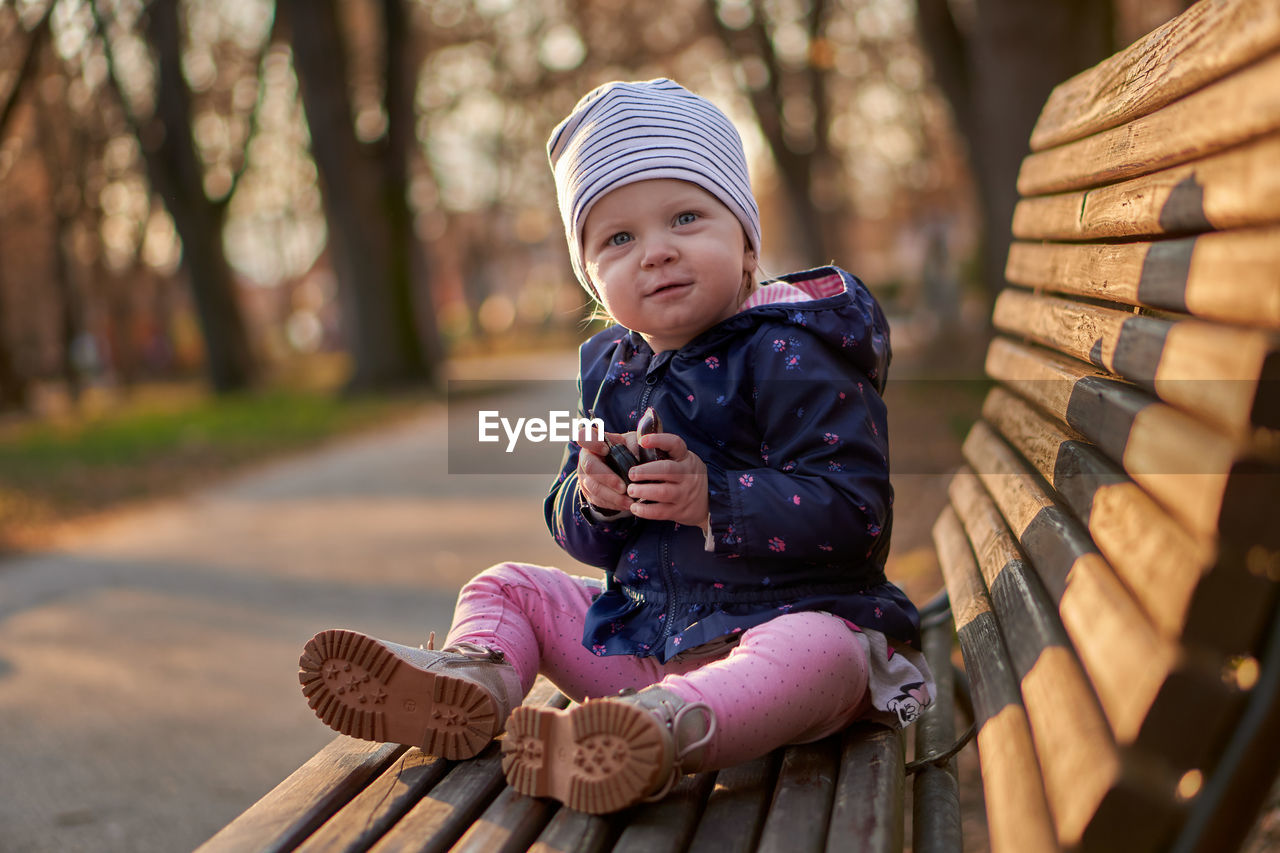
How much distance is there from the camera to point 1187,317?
4.67ft

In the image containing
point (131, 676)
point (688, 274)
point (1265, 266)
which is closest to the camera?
point (1265, 266)

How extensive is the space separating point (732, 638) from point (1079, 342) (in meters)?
0.76

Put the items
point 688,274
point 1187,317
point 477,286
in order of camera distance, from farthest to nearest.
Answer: point 477,286
point 688,274
point 1187,317

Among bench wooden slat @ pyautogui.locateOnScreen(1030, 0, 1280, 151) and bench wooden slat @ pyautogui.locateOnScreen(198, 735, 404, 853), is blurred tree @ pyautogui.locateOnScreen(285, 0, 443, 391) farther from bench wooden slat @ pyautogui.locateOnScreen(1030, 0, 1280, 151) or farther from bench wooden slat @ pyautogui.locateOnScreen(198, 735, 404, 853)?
bench wooden slat @ pyautogui.locateOnScreen(198, 735, 404, 853)

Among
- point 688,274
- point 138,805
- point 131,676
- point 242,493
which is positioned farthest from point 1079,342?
point 242,493

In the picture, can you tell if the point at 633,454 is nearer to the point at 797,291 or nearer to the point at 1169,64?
the point at 797,291

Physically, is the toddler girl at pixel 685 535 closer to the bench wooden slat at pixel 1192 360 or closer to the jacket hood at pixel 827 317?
the jacket hood at pixel 827 317

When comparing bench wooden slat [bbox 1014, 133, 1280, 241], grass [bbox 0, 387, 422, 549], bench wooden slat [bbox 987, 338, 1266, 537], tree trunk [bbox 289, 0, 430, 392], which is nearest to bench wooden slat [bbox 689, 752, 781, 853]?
bench wooden slat [bbox 987, 338, 1266, 537]

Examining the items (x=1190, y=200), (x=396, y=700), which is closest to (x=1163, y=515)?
(x=1190, y=200)

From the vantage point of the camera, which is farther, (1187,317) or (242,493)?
(242,493)

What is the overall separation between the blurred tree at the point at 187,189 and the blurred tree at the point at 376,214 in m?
2.93

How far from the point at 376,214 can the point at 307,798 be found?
14.8 meters

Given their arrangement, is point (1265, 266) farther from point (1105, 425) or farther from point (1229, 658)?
point (1105, 425)

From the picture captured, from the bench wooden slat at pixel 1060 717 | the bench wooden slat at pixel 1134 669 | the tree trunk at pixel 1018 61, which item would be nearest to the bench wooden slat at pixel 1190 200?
the bench wooden slat at pixel 1134 669
